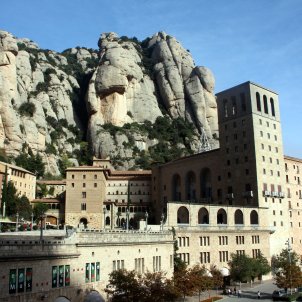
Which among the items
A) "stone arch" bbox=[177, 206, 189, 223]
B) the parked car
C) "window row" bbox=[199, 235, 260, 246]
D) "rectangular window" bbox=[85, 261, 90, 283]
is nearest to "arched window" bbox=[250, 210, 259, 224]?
"window row" bbox=[199, 235, 260, 246]

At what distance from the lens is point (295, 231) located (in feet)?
255

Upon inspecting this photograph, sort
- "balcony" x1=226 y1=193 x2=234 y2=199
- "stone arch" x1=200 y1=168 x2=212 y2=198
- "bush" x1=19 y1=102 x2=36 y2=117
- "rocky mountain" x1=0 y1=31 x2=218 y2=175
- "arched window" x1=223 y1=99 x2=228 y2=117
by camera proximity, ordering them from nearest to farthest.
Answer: "balcony" x1=226 y1=193 x2=234 y2=199 < "arched window" x1=223 y1=99 x2=228 y2=117 < "stone arch" x1=200 y1=168 x2=212 y2=198 < "rocky mountain" x1=0 y1=31 x2=218 y2=175 < "bush" x1=19 y1=102 x2=36 y2=117

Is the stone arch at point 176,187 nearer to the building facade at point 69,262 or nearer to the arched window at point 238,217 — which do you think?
the arched window at point 238,217

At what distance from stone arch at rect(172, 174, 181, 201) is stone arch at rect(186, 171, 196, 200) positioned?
132 inches

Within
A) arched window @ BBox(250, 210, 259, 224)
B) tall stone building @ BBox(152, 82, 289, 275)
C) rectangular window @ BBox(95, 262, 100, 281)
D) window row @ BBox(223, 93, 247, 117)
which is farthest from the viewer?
window row @ BBox(223, 93, 247, 117)

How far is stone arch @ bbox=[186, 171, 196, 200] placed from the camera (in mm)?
87350

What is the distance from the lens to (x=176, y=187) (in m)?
92.8

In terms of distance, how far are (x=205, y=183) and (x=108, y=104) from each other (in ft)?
176

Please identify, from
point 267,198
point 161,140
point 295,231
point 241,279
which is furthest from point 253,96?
point 161,140

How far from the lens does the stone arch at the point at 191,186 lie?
87.3 metres

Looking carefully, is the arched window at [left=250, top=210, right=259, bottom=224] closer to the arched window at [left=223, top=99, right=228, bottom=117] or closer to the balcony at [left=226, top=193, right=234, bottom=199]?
the balcony at [left=226, top=193, right=234, bottom=199]

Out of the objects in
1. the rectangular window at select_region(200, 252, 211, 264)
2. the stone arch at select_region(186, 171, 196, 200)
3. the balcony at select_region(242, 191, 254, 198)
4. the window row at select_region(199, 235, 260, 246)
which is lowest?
the rectangular window at select_region(200, 252, 211, 264)

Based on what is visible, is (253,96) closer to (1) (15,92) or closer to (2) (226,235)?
(2) (226,235)

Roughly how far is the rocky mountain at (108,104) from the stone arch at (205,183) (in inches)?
1405
